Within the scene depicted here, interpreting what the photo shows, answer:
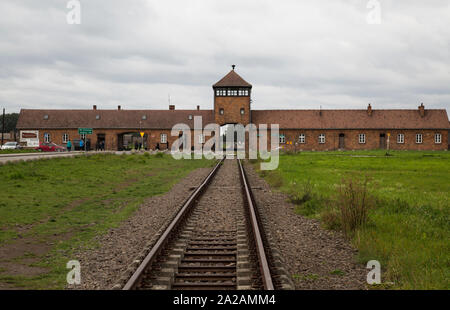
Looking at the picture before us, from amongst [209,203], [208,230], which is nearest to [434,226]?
[208,230]

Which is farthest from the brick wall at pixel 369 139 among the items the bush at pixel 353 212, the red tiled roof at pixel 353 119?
the bush at pixel 353 212

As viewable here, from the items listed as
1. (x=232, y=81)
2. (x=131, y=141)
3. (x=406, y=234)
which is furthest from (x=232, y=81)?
(x=406, y=234)

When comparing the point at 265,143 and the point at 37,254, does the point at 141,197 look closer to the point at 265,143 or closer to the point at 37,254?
the point at 37,254

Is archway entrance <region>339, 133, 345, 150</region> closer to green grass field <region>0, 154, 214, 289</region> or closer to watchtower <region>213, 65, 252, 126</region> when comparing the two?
watchtower <region>213, 65, 252, 126</region>

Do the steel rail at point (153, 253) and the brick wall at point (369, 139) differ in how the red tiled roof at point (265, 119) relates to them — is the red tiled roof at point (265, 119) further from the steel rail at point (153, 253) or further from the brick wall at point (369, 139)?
the steel rail at point (153, 253)

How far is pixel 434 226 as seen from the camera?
852 centimetres

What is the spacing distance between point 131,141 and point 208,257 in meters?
71.7

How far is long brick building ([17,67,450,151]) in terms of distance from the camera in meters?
58.3

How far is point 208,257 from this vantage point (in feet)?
21.4

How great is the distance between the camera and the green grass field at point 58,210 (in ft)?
21.5

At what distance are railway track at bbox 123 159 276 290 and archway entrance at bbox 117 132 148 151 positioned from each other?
54.4m
